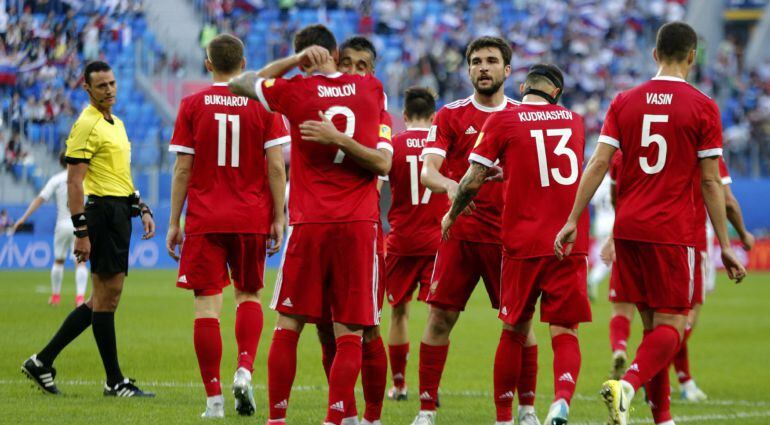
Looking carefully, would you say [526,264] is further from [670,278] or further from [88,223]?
[88,223]

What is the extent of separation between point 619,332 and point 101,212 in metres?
4.50

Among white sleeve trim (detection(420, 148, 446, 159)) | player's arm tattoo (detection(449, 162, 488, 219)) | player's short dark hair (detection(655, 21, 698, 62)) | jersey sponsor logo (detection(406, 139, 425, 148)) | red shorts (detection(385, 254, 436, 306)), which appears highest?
player's short dark hair (detection(655, 21, 698, 62))

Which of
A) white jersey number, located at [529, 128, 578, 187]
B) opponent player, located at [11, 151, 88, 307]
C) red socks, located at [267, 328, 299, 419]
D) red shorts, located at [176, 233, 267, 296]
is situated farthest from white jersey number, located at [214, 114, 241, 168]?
opponent player, located at [11, 151, 88, 307]

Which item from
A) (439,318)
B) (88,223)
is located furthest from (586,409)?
(88,223)

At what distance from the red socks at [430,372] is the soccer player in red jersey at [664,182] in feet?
4.25

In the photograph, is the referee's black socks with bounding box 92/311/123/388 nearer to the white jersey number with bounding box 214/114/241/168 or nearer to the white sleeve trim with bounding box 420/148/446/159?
the white jersey number with bounding box 214/114/241/168

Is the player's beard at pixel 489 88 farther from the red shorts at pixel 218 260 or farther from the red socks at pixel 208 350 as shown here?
the red socks at pixel 208 350

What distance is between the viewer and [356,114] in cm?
689

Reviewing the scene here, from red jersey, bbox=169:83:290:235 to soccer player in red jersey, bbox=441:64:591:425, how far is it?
1.53 m

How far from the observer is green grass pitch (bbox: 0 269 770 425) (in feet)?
28.3

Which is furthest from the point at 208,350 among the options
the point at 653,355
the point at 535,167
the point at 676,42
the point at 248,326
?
the point at 676,42

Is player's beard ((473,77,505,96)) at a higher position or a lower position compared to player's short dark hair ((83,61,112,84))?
lower

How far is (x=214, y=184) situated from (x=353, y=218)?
5.49 feet

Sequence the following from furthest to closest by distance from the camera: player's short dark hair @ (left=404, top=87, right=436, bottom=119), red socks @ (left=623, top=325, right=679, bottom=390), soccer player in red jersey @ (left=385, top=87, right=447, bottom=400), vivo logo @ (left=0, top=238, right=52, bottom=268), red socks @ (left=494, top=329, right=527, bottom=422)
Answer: vivo logo @ (left=0, top=238, right=52, bottom=268) → player's short dark hair @ (left=404, top=87, right=436, bottom=119) → soccer player in red jersey @ (left=385, top=87, right=447, bottom=400) → red socks @ (left=494, top=329, right=527, bottom=422) → red socks @ (left=623, top=325, right=679, bottom=390)
